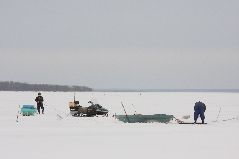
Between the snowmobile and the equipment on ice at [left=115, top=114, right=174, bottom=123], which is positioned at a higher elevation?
the snowmobile

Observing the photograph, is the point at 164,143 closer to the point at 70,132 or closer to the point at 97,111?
the point at 70,132

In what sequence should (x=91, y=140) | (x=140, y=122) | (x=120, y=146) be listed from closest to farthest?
(x=120, y=146), (x=91, y=140), (x=140, y=122)

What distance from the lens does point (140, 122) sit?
24641mm

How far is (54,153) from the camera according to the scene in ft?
39.9

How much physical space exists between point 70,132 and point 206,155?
7.32m

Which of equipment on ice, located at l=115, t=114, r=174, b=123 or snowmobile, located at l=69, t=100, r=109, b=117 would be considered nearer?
equipment on ice, located at l=115, t=114, r=174, b=123

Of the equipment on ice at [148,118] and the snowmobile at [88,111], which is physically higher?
the snowmobile at [88,111]

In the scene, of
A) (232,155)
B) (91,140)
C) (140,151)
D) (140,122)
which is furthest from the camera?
(140,122)

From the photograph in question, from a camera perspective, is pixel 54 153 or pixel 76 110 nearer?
pixel 54 153

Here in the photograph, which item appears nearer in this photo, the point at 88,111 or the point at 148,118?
the point at 148,118

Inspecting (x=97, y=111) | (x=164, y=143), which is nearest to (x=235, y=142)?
(x=164, y=143)

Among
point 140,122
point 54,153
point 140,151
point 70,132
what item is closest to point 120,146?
point 140,151

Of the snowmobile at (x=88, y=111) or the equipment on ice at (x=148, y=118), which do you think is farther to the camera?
the snowmobile at (x=88, y=111)

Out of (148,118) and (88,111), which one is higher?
(88,111)
